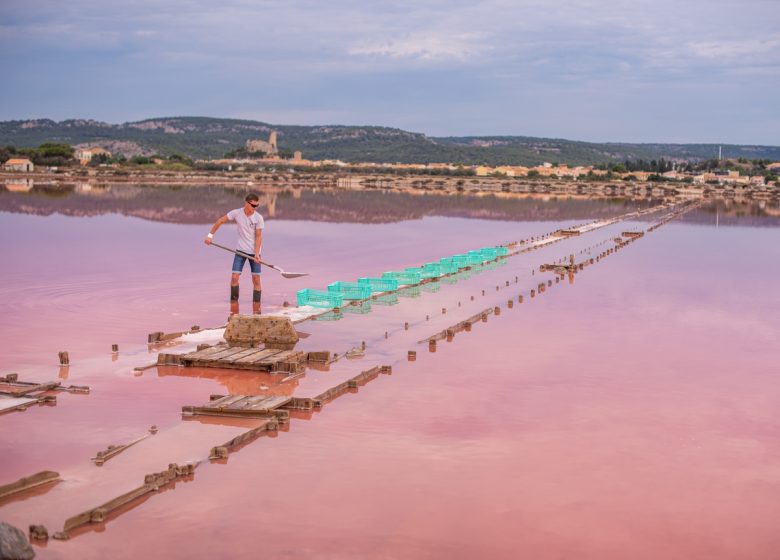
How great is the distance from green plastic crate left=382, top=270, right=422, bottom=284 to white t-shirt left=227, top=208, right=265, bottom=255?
14.9 ft

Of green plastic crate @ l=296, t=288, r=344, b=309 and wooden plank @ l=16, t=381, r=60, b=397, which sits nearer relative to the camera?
wooden plank @ l=16, t=381, r=60, b=397

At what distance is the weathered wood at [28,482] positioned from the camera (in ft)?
19.2

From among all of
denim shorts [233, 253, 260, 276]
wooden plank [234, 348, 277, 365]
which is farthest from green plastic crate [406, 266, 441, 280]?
wooden plank [234, 348, 277, 365]

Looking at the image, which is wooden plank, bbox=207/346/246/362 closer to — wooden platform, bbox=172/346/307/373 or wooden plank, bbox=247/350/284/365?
wooden platform, bbox=172/346/307/373

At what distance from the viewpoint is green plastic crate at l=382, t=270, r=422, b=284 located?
16391 millimetres

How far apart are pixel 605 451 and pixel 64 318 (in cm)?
716

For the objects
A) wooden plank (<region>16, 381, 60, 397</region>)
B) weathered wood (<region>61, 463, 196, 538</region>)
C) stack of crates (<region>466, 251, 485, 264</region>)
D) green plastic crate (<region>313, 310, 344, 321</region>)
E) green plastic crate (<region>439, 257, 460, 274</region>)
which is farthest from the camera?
stack of crates (<region>466, 251, 485, 264</region>)

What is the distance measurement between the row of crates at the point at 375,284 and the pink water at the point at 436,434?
540 mm

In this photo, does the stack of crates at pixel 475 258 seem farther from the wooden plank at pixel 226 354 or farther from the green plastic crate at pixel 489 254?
the wooden plank at pixel 226 354

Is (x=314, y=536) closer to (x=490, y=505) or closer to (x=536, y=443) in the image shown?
(x=490, y=505)

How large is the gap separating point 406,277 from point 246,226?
17.1 ft

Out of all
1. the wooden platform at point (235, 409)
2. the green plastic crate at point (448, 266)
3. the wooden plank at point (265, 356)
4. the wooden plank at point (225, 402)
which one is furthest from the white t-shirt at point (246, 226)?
the green plastic crate at point (448, 266)

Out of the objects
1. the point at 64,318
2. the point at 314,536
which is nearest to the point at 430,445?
the point at 314,536

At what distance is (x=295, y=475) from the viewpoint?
Answer: 21.5 ft
